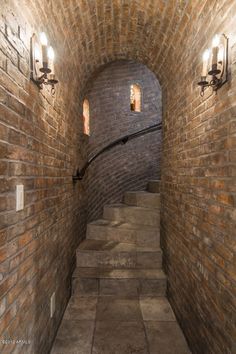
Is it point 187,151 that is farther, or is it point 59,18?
point 187,151

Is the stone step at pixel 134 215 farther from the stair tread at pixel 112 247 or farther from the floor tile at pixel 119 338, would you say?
the floor tile at pixel 119 338

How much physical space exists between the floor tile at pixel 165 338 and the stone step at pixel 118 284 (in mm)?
506

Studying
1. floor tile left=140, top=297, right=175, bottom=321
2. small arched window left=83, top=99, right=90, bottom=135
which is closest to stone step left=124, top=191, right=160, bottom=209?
floor tile left=140, top=297, right=175, bottom=321

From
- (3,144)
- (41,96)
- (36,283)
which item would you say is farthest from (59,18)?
(36,283)

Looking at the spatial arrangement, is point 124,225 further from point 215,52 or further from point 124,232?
Result: point 215,52

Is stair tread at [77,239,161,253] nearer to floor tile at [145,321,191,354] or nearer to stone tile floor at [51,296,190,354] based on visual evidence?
stone tile floor at [51,296,190,354]

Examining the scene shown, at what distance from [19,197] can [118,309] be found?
76.6 inches

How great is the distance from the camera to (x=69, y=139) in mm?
2725

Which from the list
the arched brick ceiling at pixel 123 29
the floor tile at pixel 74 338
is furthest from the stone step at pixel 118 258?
the arched brick ceiling at pixel 123 29

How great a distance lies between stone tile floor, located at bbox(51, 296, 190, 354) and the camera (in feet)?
6.62

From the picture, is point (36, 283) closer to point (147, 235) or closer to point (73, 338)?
point (73, 338)

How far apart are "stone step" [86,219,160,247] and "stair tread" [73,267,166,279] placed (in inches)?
16.3

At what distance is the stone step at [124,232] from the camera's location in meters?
3.27

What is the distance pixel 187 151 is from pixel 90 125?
277 centimetres
